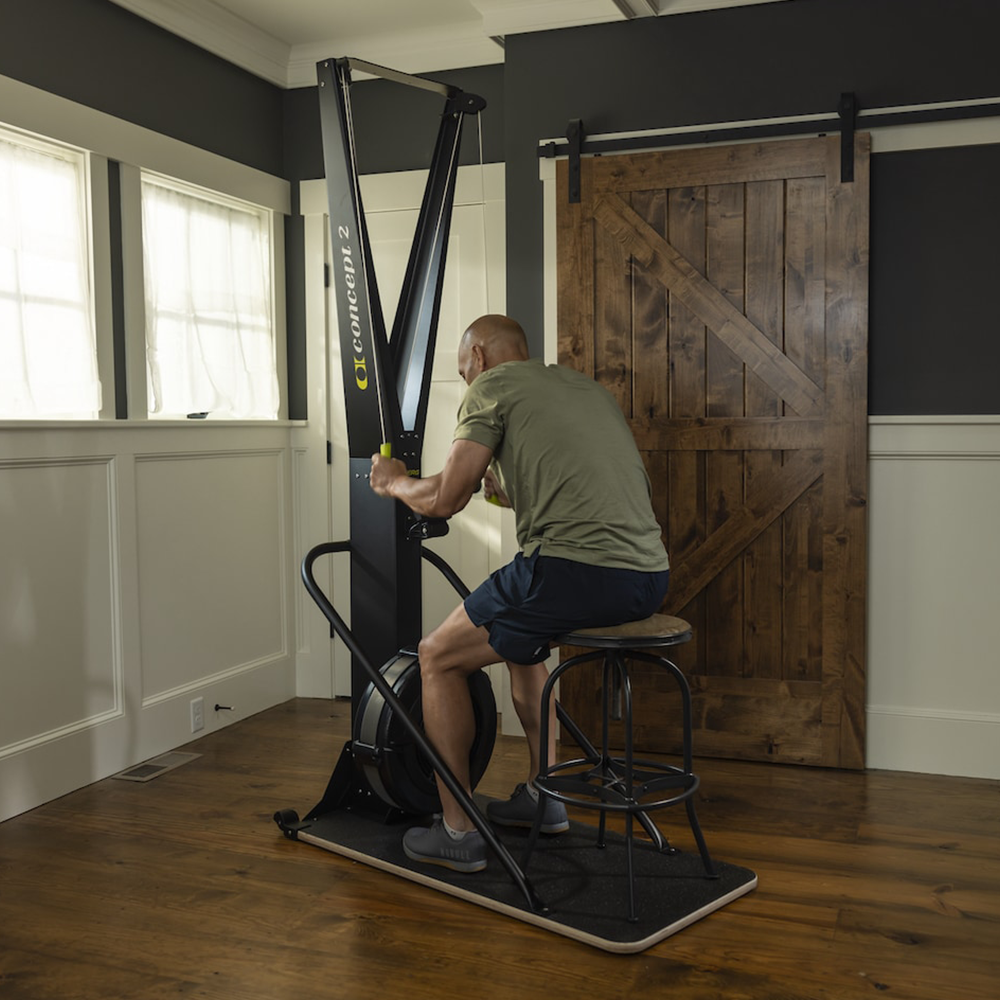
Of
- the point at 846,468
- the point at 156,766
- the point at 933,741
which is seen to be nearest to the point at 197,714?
the point at 156,766

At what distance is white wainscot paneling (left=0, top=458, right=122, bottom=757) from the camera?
11.6 ft

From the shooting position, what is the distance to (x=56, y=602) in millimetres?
3713

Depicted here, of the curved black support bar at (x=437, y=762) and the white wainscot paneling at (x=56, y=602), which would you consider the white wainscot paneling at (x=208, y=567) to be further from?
the curved black support bar at (x=437, y=762)

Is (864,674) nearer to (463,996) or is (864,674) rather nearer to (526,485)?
(526,485)

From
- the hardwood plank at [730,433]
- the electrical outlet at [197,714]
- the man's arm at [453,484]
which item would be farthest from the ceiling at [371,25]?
the electrical outlet at [197,714]

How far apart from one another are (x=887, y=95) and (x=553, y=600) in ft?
7.35

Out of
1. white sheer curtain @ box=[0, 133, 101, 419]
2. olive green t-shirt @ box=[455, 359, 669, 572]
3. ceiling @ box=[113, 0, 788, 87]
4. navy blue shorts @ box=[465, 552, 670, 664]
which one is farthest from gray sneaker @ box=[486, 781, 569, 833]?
ceiling @ box=[113, 0, 788, 87]

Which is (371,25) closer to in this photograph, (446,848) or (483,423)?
(483,423)

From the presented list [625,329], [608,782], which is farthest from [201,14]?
[608,782]

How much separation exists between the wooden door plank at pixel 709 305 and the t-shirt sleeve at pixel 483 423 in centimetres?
147

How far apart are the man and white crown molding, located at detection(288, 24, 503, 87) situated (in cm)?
218

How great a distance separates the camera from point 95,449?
387 cm

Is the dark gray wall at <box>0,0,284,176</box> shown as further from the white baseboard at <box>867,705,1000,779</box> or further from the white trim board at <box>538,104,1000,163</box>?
the white baseboard at <box>867,705,1000,779</box>

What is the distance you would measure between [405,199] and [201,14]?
1.05m
